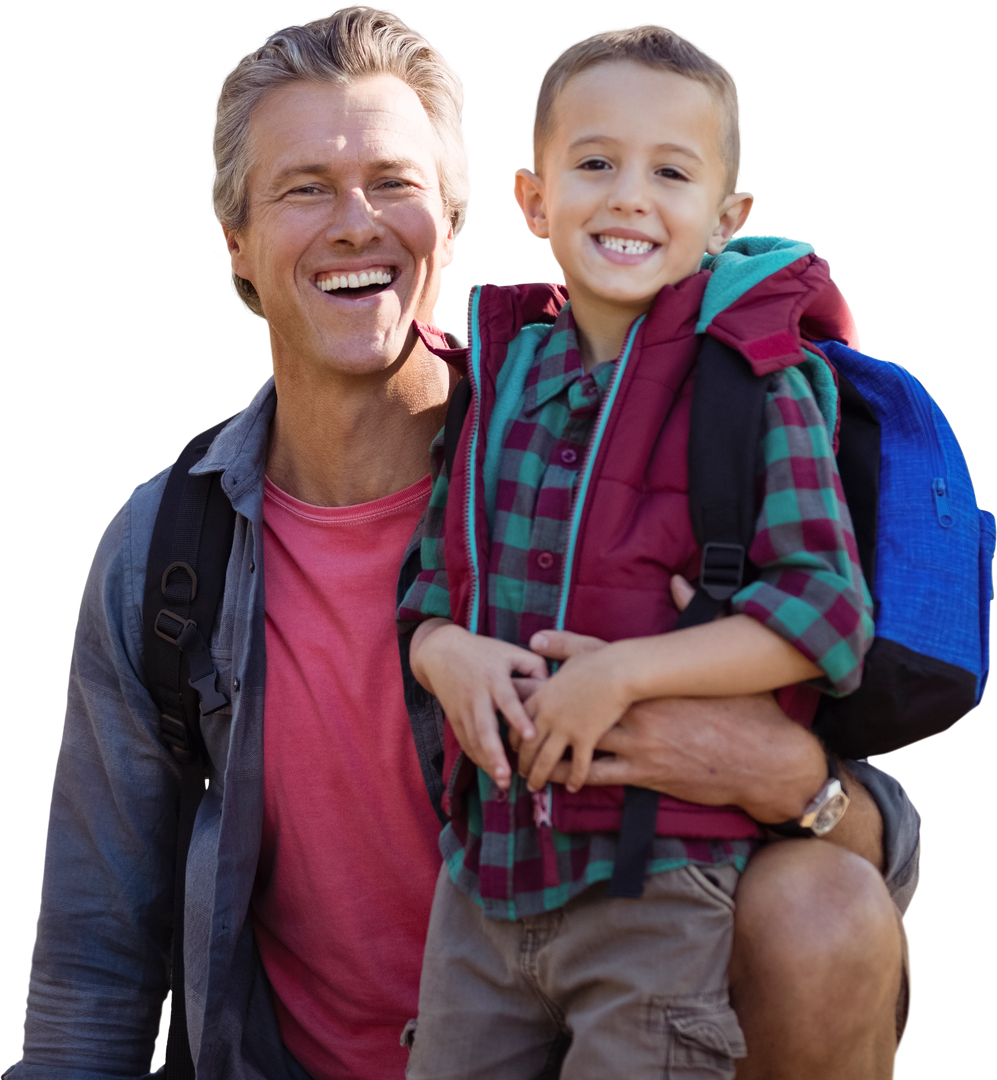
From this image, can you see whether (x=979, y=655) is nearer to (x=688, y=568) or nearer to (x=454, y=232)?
(x=688, y=568)

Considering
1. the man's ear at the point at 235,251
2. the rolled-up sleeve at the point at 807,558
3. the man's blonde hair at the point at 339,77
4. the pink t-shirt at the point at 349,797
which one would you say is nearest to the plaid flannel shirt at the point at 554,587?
the rolled-up sleeve at the point at 807,558

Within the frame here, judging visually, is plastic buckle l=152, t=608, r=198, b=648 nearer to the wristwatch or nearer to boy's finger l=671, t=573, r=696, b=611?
boy's finger l=671, t=573, r=696, b=611

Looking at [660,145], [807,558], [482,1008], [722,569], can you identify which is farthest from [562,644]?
[660,145]

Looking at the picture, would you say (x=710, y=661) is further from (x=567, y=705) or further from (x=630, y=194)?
(x=630, y=194)

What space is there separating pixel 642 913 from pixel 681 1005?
0.17 m

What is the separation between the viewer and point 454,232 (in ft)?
10.7

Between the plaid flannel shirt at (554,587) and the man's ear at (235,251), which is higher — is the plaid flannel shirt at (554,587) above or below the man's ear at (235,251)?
below

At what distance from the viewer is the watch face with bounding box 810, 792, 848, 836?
232cm

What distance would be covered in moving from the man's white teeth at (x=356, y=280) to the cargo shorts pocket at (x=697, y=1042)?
1.84m

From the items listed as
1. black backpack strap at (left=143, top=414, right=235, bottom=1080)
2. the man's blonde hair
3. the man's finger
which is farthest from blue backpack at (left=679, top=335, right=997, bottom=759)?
black backpack strap at (left=143, top=414, right=235, bottom=1080)

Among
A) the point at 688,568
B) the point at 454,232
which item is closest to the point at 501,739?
the point at 688,568

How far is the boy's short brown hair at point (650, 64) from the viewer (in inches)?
92.0

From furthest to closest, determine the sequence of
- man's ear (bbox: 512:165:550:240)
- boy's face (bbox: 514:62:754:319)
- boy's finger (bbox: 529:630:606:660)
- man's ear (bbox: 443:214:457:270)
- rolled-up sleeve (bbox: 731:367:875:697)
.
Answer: man's ear (bbox: 443:214:457:270), man's ear (bbox: 512:165:550:240), boy's face (bbox: 514:62:754:319), boy's finger (bbox: 529:630:606:660), rolled-up sleeve (bbox: 731:367:875:697)

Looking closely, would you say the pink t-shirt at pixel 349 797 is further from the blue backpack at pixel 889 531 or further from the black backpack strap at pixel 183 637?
the blue backpack at pixel 889 531
